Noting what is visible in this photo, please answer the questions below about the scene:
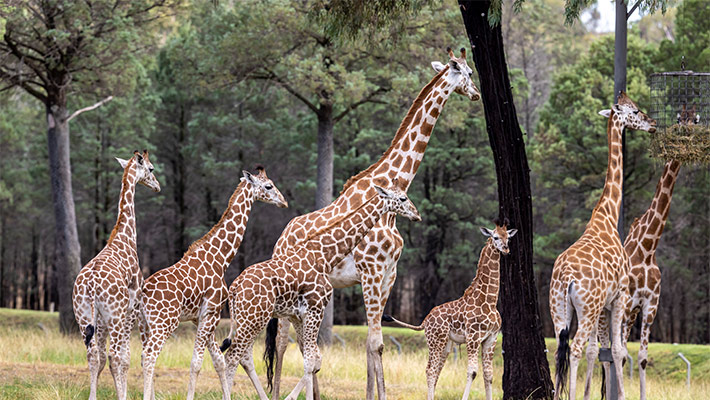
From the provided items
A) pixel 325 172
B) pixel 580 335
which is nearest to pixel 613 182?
pixel 580 335

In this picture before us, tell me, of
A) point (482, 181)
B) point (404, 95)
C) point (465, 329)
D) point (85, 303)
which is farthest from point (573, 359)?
point (482, 181)

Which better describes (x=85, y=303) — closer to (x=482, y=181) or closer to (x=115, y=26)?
(x=115, y=26)

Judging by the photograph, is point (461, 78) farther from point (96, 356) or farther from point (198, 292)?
point (96, 356)

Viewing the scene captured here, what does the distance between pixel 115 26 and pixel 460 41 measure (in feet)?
28.1

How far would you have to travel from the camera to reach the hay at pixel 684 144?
9492mm

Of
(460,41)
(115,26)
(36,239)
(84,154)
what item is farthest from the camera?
(36,239)

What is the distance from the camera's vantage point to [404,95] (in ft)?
68.3

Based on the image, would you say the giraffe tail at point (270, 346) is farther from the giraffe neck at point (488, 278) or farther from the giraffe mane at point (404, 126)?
the giraffe neck at point (488, 278)

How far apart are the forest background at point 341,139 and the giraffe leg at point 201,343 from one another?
1129cm

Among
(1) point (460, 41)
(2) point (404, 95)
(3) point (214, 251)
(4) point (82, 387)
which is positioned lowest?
(4) point (82, 387)

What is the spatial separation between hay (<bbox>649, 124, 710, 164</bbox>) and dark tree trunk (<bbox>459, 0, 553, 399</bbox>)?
1.71 m

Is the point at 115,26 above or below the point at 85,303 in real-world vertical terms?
above

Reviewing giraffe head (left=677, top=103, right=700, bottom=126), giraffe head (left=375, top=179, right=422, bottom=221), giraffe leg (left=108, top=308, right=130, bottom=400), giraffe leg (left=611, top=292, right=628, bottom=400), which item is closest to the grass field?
giraffe leg (left=108, top=308, right=130, bottom=400)

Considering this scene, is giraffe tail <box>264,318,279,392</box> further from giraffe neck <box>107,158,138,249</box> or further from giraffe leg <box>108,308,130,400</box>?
giraffe neck <box>107,158,138,249</box>
